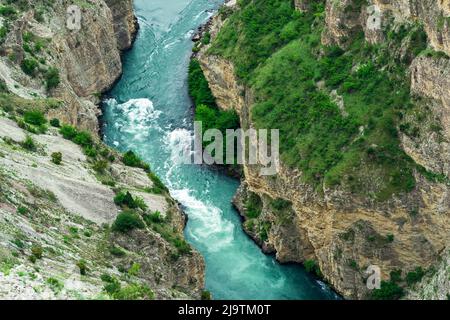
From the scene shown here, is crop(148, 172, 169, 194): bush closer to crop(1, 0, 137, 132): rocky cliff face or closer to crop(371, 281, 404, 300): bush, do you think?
crop(1, 0, 137, 132): rocky cliff face

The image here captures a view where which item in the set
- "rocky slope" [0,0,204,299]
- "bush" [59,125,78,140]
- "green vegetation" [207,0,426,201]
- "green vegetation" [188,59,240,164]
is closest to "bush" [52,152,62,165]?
"rocky slope" [0,0,204,299]

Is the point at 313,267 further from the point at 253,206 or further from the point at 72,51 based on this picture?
the point at 72,51

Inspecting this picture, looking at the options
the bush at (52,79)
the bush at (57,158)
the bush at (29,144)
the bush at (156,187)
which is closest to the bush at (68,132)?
the bush at (57,158)

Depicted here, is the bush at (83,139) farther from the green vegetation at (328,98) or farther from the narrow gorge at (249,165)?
the green vegetation at (328,98)
